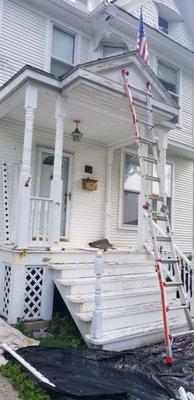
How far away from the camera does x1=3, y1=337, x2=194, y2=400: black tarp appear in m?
2.86

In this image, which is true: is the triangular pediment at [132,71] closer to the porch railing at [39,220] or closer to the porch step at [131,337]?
the porch railing at [39,220]

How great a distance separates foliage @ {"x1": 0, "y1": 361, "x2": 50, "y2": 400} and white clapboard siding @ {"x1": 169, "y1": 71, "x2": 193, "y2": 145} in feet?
25.8

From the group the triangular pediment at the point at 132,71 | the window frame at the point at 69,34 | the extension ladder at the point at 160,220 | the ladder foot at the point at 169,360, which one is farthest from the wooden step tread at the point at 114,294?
the window frame at the point at 69,34

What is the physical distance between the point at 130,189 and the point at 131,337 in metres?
4.94

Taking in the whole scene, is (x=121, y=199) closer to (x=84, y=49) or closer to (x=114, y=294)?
(x=84, y=49)

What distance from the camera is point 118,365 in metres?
3.61

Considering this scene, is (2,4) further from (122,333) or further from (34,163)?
(122,333)

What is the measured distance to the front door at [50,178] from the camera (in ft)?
24.2

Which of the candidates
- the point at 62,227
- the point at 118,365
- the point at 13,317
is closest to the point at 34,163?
the point at 62,227

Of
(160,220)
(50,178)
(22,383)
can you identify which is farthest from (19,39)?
(22,383)

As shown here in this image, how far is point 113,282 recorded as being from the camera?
17.1 ft

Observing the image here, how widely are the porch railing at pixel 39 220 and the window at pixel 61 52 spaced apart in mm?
3863

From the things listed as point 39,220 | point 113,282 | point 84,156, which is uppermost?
point 84,156

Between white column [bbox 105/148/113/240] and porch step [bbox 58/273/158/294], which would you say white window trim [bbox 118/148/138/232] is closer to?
white column [bbox 105/148/113/240]
